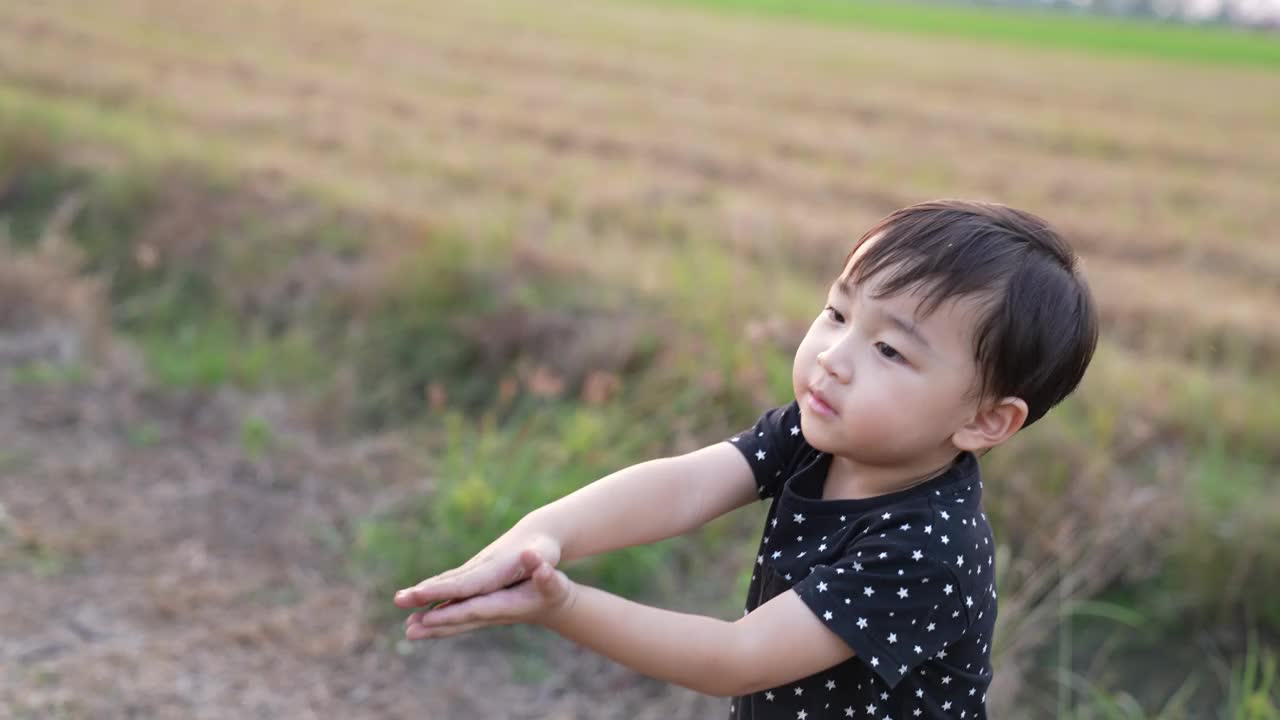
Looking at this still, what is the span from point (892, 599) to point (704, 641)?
22cm

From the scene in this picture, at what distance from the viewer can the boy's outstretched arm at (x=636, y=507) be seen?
1599 millimetres

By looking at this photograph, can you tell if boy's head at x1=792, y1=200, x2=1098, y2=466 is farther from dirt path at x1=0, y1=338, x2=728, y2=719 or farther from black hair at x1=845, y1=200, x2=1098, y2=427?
dirt path at x1=0, y1=338, x2=728, y2=719

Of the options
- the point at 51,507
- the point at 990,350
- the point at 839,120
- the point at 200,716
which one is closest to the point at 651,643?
the point at 990,350

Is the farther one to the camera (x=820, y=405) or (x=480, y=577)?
(x=820, y=405)

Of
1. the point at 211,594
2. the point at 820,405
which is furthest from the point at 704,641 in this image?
the point at 211,594

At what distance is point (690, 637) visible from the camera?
1437 millimetres

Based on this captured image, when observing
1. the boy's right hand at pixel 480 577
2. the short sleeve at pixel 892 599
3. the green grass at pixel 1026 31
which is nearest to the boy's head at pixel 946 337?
the short sleeve at pixel 892 599

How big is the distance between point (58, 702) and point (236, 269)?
2.98 meters

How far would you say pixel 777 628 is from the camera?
144 centimetres

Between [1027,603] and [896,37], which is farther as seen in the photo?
[896,37]

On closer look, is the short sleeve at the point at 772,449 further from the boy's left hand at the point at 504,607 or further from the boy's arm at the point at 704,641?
the boy's left hand at the point at 504,607

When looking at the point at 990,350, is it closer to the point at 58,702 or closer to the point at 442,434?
the point at 58,702

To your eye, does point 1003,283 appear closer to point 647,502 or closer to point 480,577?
point 647,502

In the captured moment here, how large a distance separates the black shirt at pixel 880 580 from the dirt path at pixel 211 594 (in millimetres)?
1384
